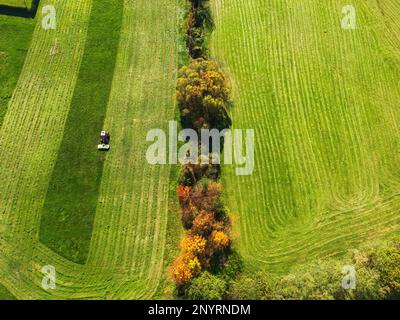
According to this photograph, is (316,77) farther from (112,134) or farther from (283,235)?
(112,134)

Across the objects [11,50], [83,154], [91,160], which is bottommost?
[91,160]

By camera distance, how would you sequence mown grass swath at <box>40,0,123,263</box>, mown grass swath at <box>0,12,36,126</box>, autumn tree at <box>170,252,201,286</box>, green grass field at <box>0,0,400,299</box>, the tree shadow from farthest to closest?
the tree shadow
mown grass swath at <box>0,12,36,126</box>
mown grass swath at <box>40,0,123,263</box>
green grass field at <box>0,0,400,299</box>
autumn tree at <box>170,252,201,286</box>

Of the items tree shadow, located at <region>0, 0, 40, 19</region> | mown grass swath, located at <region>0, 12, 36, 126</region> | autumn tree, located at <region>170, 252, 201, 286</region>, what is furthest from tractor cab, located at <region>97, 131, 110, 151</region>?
tree shadow, located at <region>0, 0, 40, 19</region>

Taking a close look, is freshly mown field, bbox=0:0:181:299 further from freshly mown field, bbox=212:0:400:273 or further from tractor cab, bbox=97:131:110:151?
freshly mown field, bbox=212:0:400:273

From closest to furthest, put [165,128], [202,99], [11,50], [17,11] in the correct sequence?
[202,99], [165,128], [11,50], [17,11]

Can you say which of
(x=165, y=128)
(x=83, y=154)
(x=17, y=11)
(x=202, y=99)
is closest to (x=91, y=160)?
(x=83, y=154)

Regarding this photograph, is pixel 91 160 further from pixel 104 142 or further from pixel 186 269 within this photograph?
pixel 186 269
